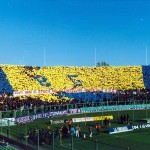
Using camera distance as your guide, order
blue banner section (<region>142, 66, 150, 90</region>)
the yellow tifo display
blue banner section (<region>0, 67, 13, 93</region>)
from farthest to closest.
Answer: blue banner section (<region>142, 66, 150, 90</region>)
the yellow tifo display
blue banner section (<region>0, 67, 13, 93</region>)

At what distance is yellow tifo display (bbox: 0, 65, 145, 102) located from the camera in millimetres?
76706

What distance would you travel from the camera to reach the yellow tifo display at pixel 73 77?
76.7 m

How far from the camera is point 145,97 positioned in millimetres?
71562

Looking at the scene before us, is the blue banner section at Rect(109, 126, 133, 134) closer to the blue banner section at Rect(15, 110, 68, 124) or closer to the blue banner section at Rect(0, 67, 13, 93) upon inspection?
the blue banner section at Rect(15, 110, 68, 124)

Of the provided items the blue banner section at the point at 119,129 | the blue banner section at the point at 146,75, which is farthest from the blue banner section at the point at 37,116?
the blue banner section at the point at 146,75

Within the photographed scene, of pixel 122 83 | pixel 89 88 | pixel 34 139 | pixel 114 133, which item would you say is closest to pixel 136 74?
pixel 122 83

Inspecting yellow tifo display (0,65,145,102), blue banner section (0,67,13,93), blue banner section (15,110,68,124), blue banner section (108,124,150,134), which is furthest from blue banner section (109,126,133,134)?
yellow tifo display (0,65,145,102)

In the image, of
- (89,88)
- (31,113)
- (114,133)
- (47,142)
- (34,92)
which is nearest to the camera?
(47,142)

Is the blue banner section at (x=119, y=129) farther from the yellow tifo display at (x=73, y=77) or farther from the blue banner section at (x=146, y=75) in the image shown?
the blue banner section at (x=146, y=75)

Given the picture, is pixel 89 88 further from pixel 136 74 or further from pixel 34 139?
pixel 34 139

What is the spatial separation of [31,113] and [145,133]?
15.9 metres

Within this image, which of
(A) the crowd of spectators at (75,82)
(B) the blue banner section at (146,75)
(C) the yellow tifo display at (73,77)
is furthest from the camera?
(B) the blue banner section at (146,75)

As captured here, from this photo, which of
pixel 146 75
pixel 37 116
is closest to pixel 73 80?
pixel 146 75

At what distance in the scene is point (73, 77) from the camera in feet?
282
